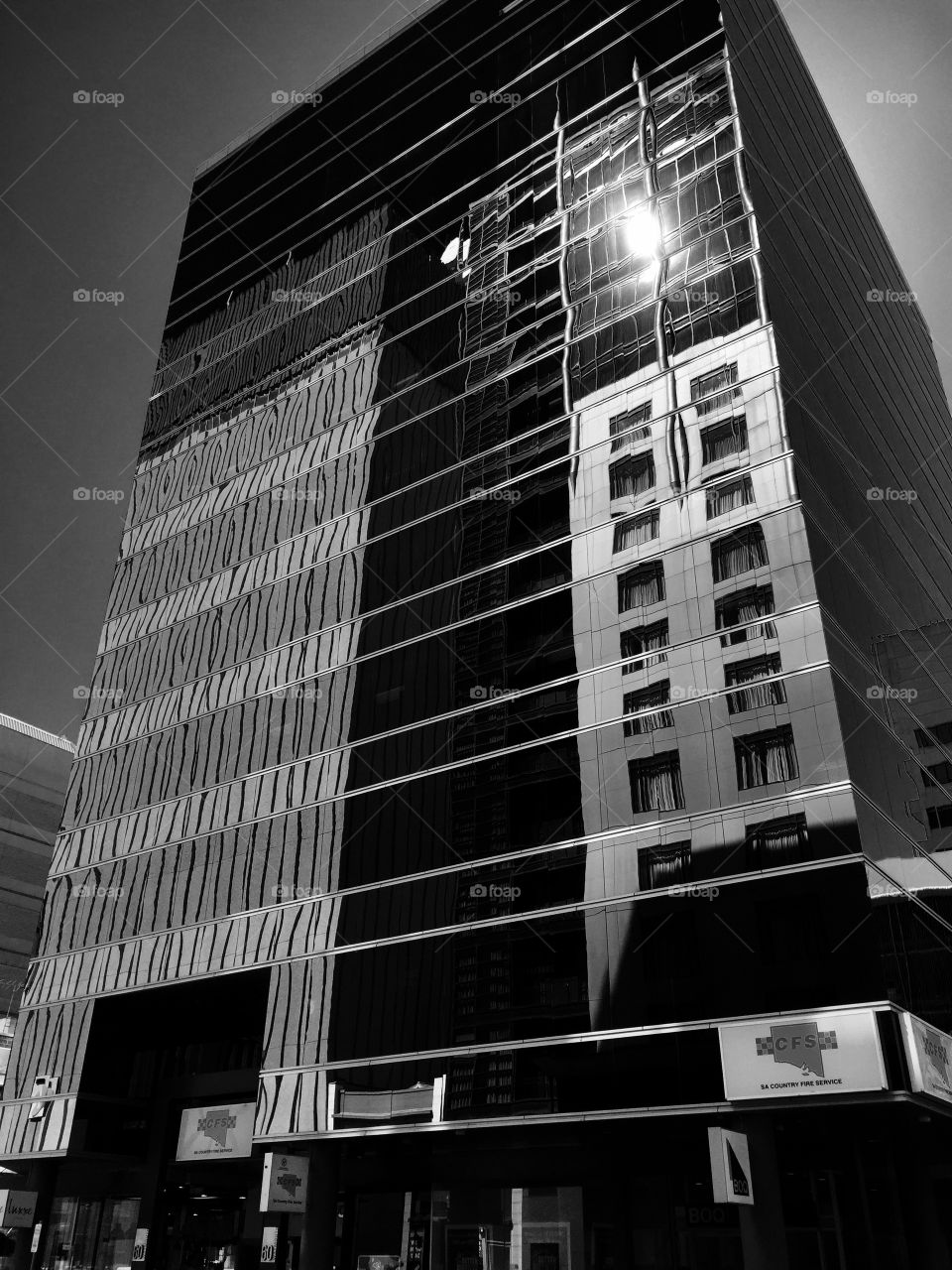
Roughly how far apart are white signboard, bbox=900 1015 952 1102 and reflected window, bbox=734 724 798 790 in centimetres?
592

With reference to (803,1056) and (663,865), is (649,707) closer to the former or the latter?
(663,865)

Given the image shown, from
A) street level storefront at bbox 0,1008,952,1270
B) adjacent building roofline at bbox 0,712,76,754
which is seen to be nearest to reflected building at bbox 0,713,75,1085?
adjacent building roofline at bbox 0,712,76,754

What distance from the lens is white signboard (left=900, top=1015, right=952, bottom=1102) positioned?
2100 cm

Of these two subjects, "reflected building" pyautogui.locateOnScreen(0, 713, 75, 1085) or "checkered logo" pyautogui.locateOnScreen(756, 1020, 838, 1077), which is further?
"reflected building" pyautogui.locateOnScreen(0, 713, 75, 1085)

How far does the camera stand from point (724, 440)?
30.0m

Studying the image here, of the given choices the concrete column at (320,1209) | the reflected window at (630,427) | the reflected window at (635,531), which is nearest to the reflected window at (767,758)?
the reflected window at (635,531)

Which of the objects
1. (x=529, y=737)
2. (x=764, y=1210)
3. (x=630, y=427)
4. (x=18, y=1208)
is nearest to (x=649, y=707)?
(x=529, y=737)

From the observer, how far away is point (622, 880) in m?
26.5

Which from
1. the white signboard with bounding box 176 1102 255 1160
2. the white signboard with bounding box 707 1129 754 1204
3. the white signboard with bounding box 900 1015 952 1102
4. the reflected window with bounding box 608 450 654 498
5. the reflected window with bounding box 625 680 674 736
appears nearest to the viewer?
the white signboard with bounding box 707 1129 754 1204

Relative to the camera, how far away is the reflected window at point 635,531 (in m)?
30.5

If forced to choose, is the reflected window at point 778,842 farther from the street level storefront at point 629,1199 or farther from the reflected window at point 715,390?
the reflected window at point 715,390

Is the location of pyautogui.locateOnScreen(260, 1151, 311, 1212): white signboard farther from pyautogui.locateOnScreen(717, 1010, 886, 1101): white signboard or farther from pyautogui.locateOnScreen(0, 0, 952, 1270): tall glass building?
pyautogui.locateOnScreen(717, 1010, 886, 1101): white signboard

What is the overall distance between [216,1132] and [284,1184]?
6.75 m

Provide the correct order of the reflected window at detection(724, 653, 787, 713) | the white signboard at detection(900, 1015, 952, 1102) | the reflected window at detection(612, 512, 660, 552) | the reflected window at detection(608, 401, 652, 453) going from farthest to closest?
the reflected window at detection(608, 401, 652, 453) → the reflected window at detection(612, 512, 660, 552) → the reflected window at detection(724, 653, 787, 713) → the white signboard at detection(900, 1015, 952, 1102)
